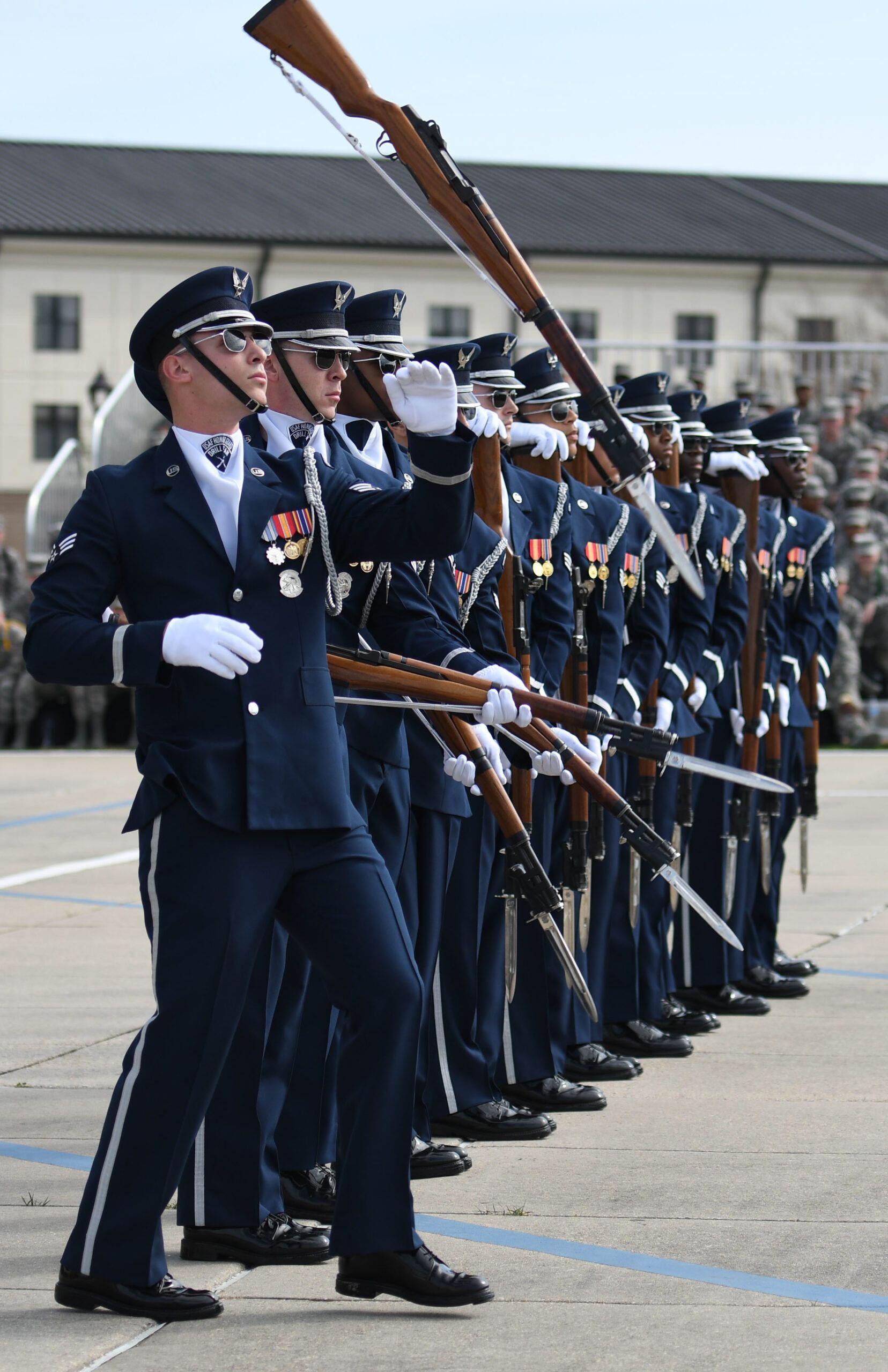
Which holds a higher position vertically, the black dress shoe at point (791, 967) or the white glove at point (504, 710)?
the white glove at point (504, 710)

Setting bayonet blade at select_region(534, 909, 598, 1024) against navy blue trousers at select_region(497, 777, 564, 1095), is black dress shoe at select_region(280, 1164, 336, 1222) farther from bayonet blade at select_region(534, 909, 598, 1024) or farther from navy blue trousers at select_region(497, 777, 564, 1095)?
navy blue trousers at select_region(497, 777, 564, 1095)

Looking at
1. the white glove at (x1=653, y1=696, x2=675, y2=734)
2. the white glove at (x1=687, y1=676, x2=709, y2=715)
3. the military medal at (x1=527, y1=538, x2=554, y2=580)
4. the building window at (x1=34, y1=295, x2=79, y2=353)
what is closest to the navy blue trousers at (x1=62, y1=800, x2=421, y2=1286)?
the military medal at (x1=527, y1=538, x2=554, y2=580)

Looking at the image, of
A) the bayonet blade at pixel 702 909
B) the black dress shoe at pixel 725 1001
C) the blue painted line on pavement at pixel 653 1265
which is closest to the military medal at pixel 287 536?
the bayonet blade at pixel 702 909

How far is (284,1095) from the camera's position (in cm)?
477

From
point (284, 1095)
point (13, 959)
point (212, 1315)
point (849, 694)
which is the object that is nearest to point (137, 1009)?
point (13, 959)

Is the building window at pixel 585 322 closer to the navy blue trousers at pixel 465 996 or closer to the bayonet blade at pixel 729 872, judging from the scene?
the bayonet blade at pixel 729 872

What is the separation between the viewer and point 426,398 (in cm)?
395

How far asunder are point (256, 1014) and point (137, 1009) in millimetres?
3184

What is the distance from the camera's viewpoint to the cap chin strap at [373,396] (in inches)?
212

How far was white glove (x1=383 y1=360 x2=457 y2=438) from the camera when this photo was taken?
392cm

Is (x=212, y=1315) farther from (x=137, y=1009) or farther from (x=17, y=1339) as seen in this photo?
(x=137, y=1009)

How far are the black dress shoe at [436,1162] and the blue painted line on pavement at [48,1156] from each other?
80 centimetres

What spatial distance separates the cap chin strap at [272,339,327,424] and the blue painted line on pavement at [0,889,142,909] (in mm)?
5686

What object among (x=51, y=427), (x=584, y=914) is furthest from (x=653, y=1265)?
(x=51, y=427)
